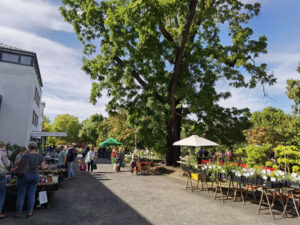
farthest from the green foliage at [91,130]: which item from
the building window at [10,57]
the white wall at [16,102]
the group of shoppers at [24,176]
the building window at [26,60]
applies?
the group of shoppers at [24,176]

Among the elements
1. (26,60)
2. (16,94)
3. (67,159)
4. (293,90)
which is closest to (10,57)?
(26,60)

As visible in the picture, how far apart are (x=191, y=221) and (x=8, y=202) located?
5.08 m

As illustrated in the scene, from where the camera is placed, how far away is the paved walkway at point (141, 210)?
5.77m

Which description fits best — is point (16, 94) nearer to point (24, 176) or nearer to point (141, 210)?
point (24, 176)

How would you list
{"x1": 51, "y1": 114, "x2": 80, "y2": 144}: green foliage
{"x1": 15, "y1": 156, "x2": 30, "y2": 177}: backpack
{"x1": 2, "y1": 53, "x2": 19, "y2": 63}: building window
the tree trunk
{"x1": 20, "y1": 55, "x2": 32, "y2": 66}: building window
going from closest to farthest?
{"x1": 15, "y1": 156, "x2": 30, "y2": 177}: backpack < the tree trunk < {"x1": 2, "y1": 53, "x2": 19, "y2": 63}: building window < {"x1": 20, "y1": 55, "x2": 32, "y2": 66}: building window < {"x1": 51, "y1": 114, "x2": 80, "y2": 144}: green foliage

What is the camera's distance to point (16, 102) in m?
25.1

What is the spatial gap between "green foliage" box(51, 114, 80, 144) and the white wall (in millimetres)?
45726

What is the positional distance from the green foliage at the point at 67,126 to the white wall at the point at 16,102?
4573cm

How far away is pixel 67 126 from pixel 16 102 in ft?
153

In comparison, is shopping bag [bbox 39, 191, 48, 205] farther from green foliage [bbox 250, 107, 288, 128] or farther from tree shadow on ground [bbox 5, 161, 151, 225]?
green foliage [bbox 250, 107, 288, 128]

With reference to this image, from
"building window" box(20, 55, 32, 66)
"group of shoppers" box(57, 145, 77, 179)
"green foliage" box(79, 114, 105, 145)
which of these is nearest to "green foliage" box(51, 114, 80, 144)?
"green foliage" box(79, 114, 105, 145)

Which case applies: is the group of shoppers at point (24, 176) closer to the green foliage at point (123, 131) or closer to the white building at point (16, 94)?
the white building at point (16, 94)

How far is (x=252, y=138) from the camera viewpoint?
2384 cm

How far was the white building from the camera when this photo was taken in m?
24.5
